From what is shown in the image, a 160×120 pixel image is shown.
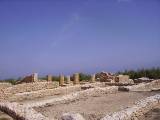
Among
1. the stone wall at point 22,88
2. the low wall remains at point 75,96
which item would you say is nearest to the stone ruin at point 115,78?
the low wall remains at point 75,96

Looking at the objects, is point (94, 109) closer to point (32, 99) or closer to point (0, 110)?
point (0, 110)

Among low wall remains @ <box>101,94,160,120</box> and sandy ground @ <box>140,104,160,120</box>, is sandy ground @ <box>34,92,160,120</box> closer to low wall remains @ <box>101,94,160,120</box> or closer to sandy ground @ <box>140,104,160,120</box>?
low wall remains @ <box>101,94,160,120</box>

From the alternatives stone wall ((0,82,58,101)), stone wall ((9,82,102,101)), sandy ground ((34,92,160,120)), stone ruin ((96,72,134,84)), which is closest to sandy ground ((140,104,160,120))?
sandy ground ((34,92,160,120))

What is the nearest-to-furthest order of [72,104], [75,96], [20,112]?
[20,112]
[72,104]
[75,96]

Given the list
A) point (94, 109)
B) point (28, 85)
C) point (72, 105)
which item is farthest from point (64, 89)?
point (94, 109)

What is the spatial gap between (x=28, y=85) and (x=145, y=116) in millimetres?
10854

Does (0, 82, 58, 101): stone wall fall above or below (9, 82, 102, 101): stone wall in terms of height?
above

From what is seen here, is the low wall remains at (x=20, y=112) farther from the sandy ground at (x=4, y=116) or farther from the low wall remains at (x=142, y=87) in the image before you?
the low wall remains at (x=142, y=87)

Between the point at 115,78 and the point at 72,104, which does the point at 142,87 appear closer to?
the point at 115,78

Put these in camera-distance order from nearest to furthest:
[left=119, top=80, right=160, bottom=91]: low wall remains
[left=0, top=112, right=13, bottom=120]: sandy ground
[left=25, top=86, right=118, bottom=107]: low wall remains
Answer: [left=0, top=112, right=13, bottom=120]: sandy ground, [left=25, top=86, right=118, bottom=107]: low wall remains, [left=119, top=80, right=160, bottom=91]: low wall remains

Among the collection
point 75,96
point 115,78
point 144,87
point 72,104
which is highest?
point 115,78

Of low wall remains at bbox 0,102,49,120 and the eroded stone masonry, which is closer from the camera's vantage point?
low wall remains at bbox 0,102,49,120

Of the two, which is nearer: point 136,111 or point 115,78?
point 136,111

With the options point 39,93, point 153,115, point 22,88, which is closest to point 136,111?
point 153,115
